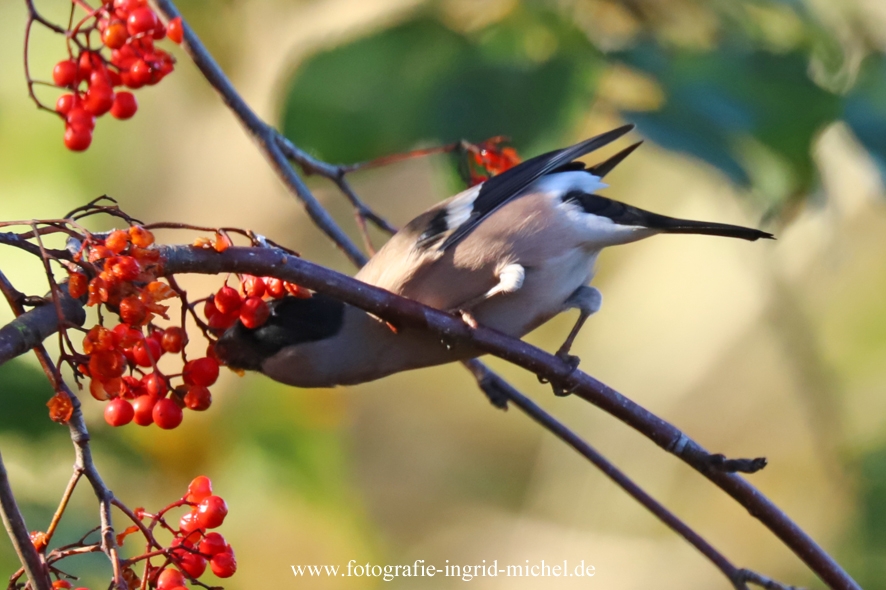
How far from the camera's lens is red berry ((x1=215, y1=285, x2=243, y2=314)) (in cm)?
130

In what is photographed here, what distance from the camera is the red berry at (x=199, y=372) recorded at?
1180 millimetres

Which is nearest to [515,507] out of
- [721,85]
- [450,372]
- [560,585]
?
[560,585]

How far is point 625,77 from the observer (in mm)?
2477

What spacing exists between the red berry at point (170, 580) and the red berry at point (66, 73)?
0.81 meters

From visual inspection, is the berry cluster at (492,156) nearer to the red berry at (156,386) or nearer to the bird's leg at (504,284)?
the bird's leg at (504,284)

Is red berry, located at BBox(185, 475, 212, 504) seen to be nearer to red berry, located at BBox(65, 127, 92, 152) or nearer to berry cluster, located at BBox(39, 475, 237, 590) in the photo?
berry cluster, located at BBox(39, 475, 237, 590)

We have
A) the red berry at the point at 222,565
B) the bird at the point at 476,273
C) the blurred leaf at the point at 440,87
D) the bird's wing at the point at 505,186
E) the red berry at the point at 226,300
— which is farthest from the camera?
the blurred leaf at the point at 440,87

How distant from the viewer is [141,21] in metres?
1.33

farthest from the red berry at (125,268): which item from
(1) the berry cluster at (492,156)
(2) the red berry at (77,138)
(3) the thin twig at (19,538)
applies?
(1) the berry cluster at (492,156)

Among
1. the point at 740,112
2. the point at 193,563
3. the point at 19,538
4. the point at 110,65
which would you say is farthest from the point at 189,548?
the point at 740,112

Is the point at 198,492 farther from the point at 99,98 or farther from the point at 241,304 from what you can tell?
the point at 99,98

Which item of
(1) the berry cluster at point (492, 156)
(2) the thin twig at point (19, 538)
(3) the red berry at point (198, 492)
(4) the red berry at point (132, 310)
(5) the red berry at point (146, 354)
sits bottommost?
(2) the thin twig at point (19, 538)

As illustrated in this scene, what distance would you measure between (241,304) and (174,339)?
0.22m

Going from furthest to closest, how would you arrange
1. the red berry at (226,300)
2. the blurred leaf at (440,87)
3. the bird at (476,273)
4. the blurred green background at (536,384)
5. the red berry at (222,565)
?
the blurred green background at (536,384), the blurred leaf at (440,87), the bird at (476,273), the red berry at (226,300), the red berry at (222,565)
